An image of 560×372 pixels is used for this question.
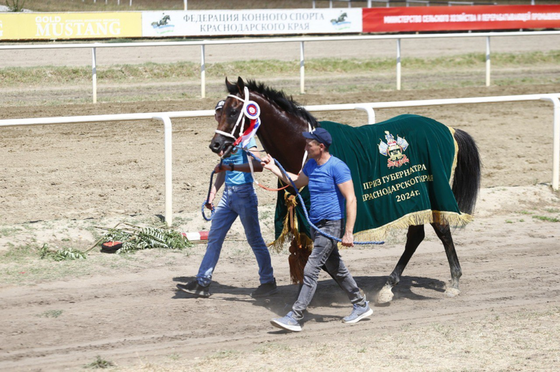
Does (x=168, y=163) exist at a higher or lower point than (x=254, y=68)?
lower

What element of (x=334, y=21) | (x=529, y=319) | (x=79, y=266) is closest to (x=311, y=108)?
(x=79, y=266)

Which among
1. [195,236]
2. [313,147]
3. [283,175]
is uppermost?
[313,147]

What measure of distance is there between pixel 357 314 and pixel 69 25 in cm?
1577

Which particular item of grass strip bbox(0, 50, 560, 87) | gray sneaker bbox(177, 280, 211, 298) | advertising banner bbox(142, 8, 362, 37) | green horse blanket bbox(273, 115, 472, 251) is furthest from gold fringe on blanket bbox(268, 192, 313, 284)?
advertising banner bbox(142, 8, 362, 37)

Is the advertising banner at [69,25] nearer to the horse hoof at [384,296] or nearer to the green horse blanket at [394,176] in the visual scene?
the green horse blanket at [394,176]

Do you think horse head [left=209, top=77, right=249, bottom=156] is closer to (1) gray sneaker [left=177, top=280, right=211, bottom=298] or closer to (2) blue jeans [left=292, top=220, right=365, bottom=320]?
(2) blue jeans [left=292, top=220, right=365, bottom=320]

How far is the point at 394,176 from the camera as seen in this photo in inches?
254

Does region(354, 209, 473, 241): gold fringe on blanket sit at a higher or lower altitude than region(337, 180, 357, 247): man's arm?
lower

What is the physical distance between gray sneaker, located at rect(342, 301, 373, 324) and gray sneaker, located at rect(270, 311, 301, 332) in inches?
18.2

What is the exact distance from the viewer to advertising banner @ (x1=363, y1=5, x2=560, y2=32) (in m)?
25.0

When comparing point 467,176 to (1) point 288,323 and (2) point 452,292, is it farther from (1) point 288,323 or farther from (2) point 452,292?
(1) point 288,323

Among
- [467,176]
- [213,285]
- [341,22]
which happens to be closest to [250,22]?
[341,22]

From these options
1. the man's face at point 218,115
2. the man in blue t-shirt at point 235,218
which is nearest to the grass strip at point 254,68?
the man in blue t-shirt at point 235,218

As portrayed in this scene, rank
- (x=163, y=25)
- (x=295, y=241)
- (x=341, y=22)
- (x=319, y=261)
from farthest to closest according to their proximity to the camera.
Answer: (x=341, y=22) < (x=163, y=25) < (x=295, y=241) < (x=319, y=261)
